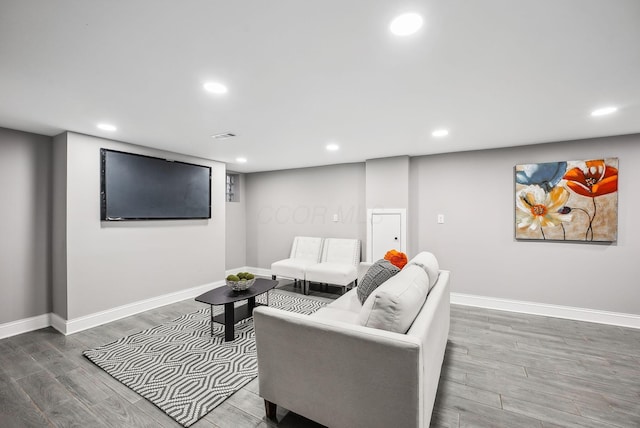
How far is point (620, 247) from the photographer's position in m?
3.30

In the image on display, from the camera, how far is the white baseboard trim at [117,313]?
315 centimetres

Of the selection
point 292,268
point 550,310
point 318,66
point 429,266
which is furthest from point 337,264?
point 318,66

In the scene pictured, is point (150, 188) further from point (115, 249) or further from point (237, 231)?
point (237, 231)

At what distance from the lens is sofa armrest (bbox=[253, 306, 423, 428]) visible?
134cm

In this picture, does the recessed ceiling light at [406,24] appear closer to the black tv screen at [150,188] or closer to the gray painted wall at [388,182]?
the gray painted wall at [388,182]

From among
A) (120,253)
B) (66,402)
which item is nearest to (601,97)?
(66,402)

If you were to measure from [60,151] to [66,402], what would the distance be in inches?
106

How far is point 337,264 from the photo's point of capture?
4.71m

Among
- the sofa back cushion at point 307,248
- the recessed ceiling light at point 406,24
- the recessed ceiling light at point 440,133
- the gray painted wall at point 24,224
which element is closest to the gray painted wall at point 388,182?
the recessed ceiling light at point 440,133

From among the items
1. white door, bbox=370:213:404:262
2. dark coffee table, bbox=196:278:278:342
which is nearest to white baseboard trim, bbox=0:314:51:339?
dark coffee table, bbox=196:278:278:342

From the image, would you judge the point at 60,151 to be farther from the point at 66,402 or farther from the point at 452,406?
the point at 452,406

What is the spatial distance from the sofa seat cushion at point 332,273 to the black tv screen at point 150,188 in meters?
1.97

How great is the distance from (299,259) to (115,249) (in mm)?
2809

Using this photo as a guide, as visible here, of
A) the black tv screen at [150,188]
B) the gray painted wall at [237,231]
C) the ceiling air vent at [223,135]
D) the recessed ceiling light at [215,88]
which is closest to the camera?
the recessed ceiling light at [215,88]
